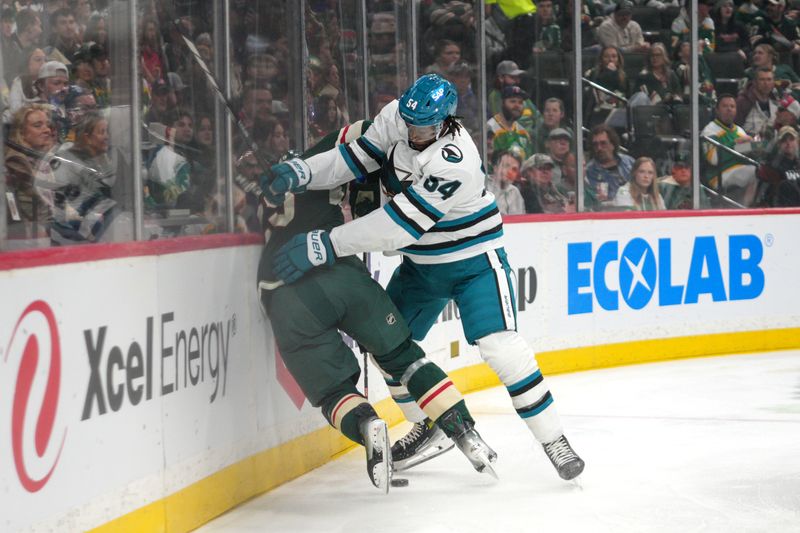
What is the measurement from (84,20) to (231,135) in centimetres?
98

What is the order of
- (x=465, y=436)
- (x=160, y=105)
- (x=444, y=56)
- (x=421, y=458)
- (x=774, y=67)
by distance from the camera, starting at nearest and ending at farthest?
(x=160, y=105) < (x=465, y=436) < (x=421, y=458) < (x=444, y=56) < (x=774, y=67)

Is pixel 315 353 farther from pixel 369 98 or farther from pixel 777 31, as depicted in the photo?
pixel 777 31

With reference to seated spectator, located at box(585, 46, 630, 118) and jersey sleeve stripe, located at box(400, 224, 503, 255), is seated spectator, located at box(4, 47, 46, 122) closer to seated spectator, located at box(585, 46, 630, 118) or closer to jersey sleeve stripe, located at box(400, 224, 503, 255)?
jersey sleeve stripe, located at box(400, 224, 503, 255)

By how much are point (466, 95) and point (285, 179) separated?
120 inches

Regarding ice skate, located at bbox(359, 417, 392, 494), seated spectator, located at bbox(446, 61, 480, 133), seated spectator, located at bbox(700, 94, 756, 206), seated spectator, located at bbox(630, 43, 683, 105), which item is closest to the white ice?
ice skate, located at bbox(359, 417, 392, 494)

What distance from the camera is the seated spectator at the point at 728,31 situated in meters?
8.52

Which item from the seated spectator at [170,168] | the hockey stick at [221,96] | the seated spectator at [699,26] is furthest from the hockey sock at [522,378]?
the seated spectator at [699,26]

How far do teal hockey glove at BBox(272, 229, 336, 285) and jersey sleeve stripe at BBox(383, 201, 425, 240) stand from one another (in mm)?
215

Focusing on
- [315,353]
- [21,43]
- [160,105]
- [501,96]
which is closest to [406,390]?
[315,353]

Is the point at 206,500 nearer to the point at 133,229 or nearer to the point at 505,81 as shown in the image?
the point at 133,229

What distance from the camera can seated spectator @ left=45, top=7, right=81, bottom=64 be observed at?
319cm

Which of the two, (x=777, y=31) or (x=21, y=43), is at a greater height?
(x=777, y=31)

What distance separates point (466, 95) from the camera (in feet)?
22.3

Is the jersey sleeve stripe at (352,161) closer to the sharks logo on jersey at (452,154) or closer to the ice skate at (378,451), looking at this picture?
the sharks logo on jersey at (452,154)
